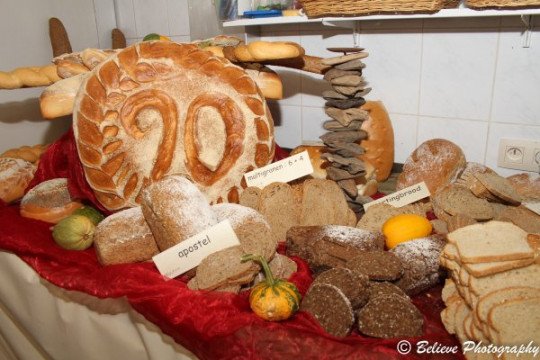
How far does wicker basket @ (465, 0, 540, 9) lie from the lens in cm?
132

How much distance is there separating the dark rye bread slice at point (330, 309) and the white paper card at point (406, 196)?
575mm

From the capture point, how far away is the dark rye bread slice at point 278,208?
4.51ft

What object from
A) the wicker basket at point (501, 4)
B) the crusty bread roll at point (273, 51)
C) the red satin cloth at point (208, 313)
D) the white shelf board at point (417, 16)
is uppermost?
the wicker basket at point (501, 4)

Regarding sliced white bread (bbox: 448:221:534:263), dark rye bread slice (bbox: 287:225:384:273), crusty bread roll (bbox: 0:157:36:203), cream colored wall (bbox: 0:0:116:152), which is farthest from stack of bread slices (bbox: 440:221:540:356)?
cream colored wall (bbox: 0:0:116:152)

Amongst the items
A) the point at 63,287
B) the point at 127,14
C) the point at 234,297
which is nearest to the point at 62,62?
the point at 63,287

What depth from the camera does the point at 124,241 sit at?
3.98 ft

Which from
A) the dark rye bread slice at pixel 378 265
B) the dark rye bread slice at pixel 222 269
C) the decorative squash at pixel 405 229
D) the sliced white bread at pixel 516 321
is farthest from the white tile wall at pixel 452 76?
the dark rye bread slice at pixel 222 269

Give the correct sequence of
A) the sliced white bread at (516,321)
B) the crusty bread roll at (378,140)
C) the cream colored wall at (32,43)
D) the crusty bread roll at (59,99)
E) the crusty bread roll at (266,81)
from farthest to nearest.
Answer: the cream colored wall at (32,43), the crusty bread roll at (378,140), the crusty bread roll at (266,81), the crusty bread roll at (59,99), the sliced white bread at (516,321)

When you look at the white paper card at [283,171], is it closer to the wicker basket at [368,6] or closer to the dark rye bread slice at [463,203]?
the dark rye bread slice at [463,203]

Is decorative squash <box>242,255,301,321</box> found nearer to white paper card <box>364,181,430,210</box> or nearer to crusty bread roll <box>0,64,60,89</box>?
white paper card <box>364,181,430,210</box>

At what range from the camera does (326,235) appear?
118cm

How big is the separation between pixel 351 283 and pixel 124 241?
26.0 inches

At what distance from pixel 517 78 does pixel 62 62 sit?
1824mm

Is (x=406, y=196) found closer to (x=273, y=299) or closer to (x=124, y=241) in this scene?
(x=273, y=299)
